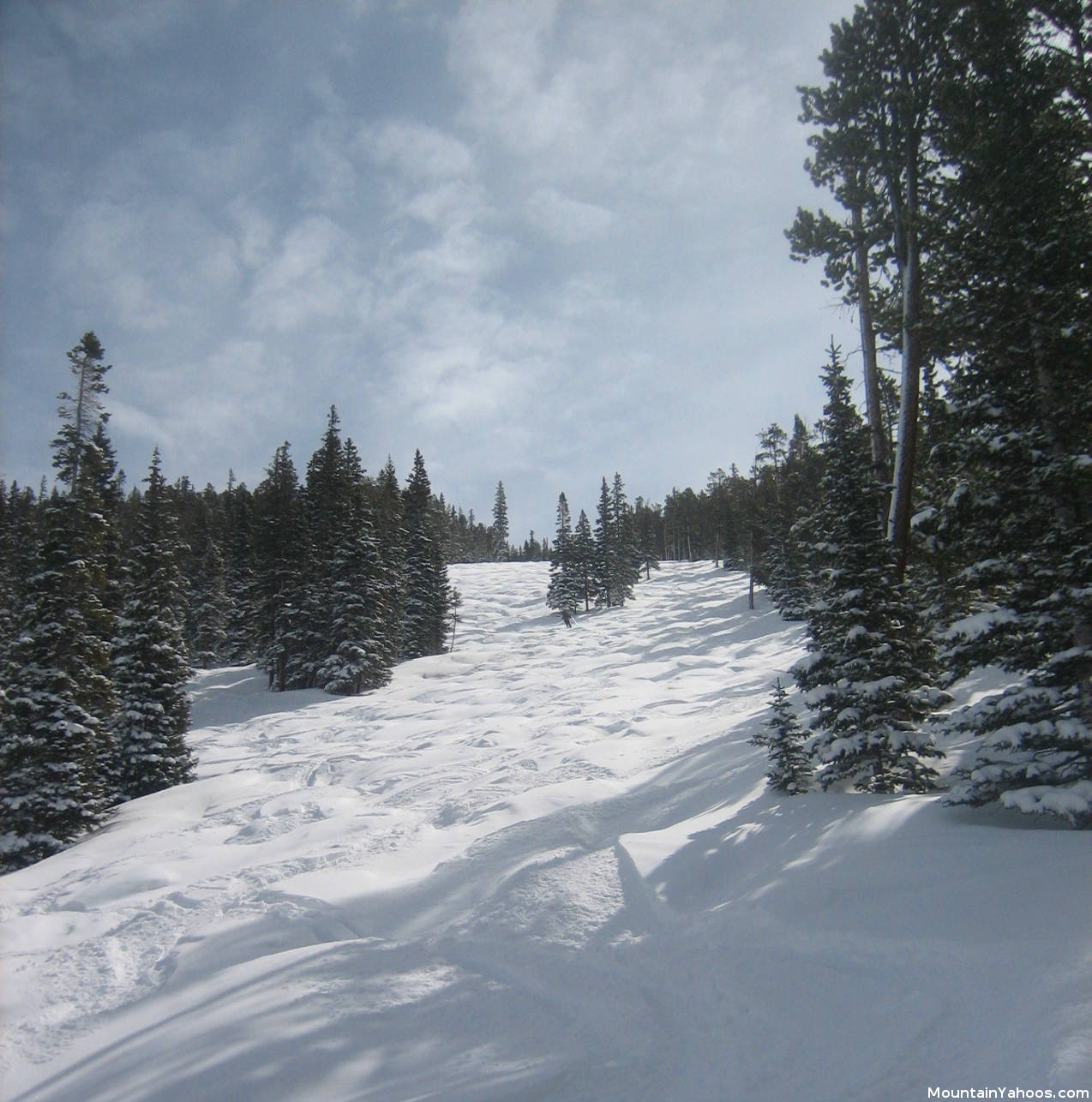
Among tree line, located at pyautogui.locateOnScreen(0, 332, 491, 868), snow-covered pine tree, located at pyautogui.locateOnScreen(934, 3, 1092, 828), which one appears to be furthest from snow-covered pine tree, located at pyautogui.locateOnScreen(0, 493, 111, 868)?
snow-covered pine tree, located at pyautogui.locateOnScreen(934, 3, 1092, 828)

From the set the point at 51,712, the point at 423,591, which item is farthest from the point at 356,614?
the point at 51,712

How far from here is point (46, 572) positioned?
732 inches

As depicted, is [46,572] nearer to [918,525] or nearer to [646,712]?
[646,712]

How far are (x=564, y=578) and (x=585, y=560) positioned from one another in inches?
214

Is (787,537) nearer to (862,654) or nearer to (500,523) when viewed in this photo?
(862,654)

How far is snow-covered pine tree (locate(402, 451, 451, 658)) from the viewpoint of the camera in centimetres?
4938

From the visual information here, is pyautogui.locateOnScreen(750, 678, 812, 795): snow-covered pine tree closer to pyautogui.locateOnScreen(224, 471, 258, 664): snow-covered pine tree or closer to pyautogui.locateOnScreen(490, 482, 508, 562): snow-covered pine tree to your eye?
pyautogui.locateOnScreen(224, 471, 258, 664): snow-covered pine tree

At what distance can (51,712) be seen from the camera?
17500 millimetres

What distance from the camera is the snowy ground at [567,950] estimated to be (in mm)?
4547

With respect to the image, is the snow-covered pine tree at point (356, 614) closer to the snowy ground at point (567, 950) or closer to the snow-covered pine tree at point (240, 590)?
the snow-covered pine tree at point (240, 590)

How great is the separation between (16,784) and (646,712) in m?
18.4

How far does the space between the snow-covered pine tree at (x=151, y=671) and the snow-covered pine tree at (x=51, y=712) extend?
248 cm

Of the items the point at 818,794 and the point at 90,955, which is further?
the point at 818,794

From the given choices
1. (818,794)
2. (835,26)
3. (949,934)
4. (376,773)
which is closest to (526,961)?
(949,934)
